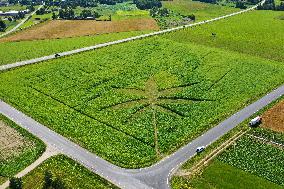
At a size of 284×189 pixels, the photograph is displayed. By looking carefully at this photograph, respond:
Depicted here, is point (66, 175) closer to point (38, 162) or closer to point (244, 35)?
point (38, 162)

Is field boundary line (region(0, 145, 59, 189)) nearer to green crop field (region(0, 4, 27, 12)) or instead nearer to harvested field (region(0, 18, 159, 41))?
harvested field (region(0, 18, 159, 41))

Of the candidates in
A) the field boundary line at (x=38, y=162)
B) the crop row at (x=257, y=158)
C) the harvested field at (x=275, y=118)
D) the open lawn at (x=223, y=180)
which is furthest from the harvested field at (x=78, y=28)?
the open lawn at (x=223, y=180)

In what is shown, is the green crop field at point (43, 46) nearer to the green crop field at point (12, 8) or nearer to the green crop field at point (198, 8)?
the green crop field at point (198, 8)

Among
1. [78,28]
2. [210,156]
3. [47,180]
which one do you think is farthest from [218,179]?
[78,28]

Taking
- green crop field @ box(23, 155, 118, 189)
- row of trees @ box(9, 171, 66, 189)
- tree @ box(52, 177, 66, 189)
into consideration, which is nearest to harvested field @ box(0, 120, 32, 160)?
green crop field @ box(23, 155, 118, 189)

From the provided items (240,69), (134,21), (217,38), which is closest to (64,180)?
(240,69)

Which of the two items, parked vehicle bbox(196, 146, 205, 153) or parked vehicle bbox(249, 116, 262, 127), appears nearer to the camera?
parked vehicle bbox(196, 146, 205, 153)
